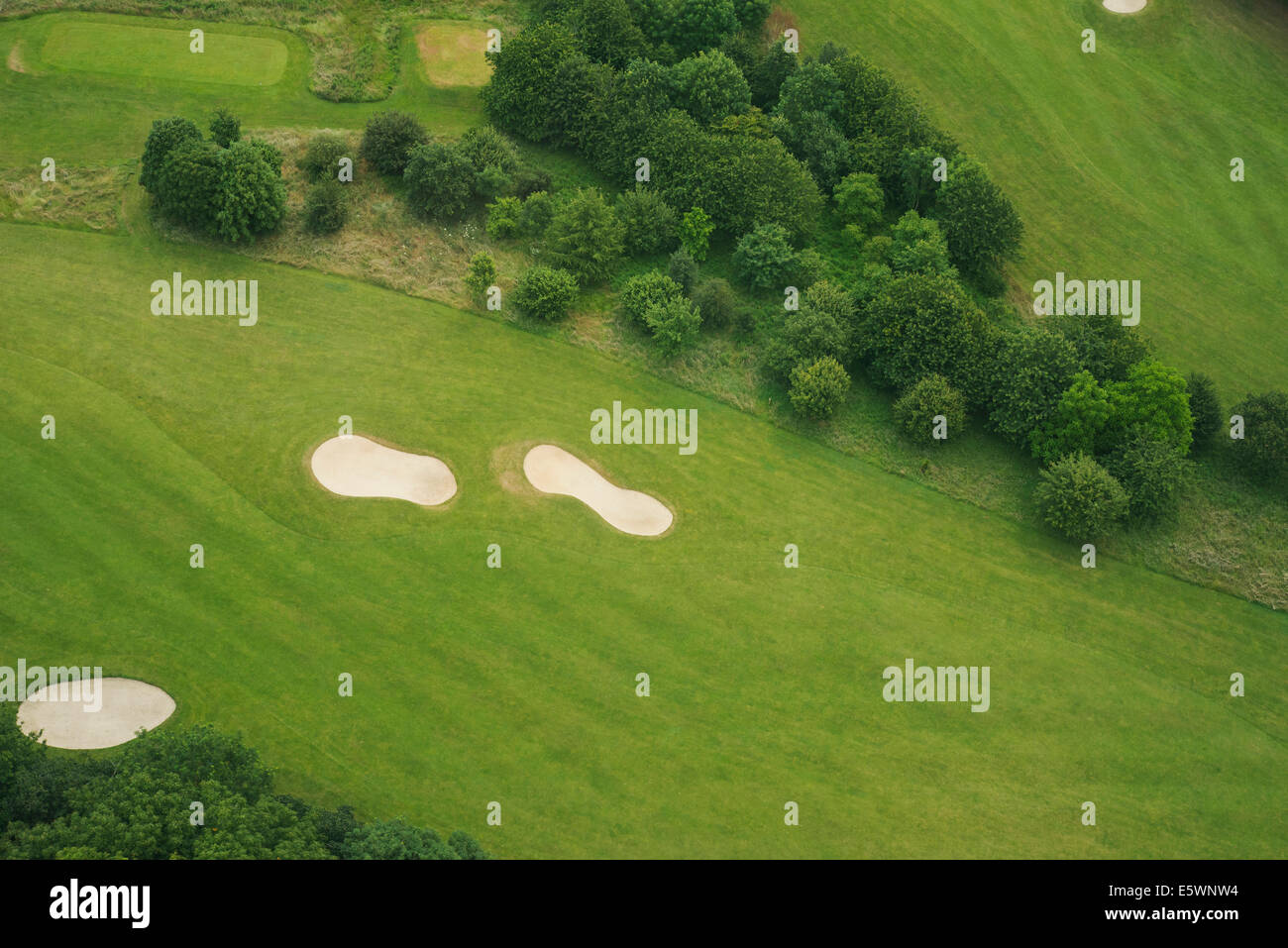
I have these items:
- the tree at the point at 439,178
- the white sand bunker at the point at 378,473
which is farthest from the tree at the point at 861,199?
the white sand bunker at the point at 378,473

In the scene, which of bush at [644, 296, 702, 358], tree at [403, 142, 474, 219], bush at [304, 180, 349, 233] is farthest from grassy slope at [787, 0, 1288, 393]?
bush at [304, 180, 349, 233]

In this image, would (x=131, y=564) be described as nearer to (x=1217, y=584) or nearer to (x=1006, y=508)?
(x=1006, y=508)

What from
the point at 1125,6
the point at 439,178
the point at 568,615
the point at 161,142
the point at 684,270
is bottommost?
the point at 568,615

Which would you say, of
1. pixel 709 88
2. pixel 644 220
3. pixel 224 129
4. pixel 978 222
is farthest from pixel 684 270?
pixel 224 129

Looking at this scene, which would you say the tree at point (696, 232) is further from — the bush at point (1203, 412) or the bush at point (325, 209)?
the bush at point (1203, 412)

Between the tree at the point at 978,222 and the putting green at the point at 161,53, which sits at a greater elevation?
the putting green at the point at 161,53

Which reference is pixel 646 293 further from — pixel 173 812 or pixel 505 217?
pixel 173 812

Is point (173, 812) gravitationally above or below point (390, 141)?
below
